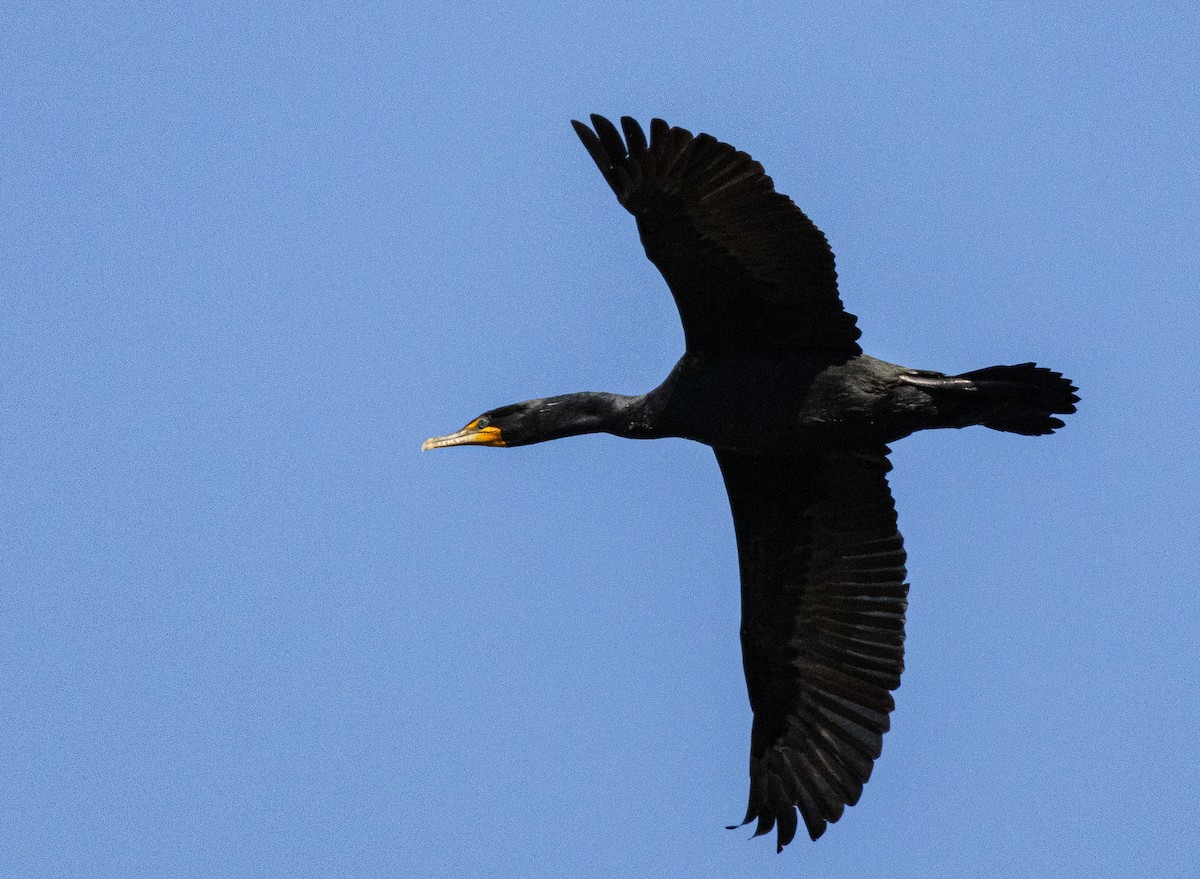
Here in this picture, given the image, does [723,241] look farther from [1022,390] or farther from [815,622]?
[815,622]

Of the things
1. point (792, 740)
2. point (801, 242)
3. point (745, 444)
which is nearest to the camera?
point (801, 242)

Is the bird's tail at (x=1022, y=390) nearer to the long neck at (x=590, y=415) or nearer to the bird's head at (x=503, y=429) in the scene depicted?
the long neck at (x=590, y=415)

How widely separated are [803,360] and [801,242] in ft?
2.64

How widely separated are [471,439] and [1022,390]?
10.8 ft

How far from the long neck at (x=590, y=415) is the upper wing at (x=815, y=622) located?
0.79 metres

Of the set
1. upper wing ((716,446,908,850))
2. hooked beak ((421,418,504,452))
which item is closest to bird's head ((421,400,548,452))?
hooked beak ((421,418,504,452))

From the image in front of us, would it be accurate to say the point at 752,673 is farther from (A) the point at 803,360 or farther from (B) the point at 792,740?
(A) the point at 803,360

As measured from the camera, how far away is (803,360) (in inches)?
Result: 381

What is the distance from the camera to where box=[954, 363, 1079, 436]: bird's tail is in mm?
9469

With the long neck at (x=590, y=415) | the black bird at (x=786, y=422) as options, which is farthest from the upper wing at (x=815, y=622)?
the long neck at (x=590, y=415)

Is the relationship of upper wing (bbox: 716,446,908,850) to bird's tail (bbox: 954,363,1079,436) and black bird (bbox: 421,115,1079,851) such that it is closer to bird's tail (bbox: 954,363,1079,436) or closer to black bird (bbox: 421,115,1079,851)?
black bird (bbox: 421,115,1079,851)

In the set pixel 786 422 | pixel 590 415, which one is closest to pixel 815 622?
pixel 786 422

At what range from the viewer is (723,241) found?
9234mm

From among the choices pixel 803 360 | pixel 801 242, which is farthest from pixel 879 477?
pixel 801 242
